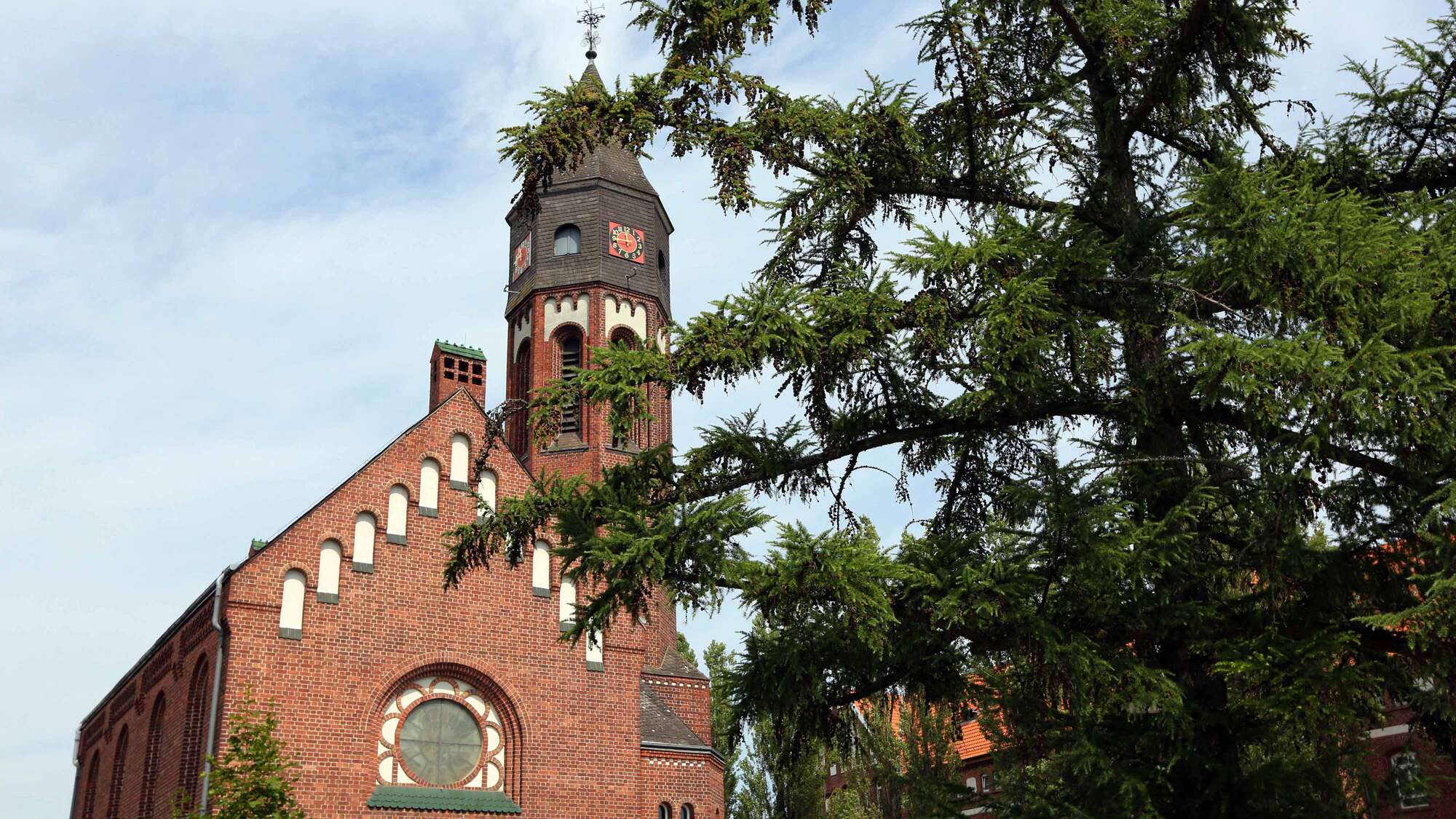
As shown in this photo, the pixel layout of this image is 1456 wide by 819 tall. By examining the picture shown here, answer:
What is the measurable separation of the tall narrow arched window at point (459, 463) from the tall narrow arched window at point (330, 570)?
2291 mm

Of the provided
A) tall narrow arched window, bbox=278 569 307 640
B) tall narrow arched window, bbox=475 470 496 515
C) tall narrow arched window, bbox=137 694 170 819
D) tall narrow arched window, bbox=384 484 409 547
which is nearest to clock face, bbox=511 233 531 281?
tall narrow arched window, bbox=475 470 496 515

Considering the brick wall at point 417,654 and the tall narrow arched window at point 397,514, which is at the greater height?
the tall narrow arched window at point 397,514

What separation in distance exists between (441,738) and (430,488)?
4127mm

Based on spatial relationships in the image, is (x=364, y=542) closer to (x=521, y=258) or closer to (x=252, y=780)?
(x=252, y=780)

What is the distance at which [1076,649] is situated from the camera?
837cm

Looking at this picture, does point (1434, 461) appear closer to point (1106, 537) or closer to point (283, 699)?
point (1106, 537)

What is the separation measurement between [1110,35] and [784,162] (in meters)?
2.97

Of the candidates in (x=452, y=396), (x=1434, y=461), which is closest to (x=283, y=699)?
(x=452, y=396)

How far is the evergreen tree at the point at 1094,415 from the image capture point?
8.17 metres

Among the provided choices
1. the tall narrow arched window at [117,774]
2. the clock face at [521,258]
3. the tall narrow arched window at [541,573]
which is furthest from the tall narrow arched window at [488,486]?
the clock face at [521,258]

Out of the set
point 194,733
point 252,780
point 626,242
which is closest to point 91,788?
point 194,733

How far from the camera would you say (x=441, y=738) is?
67.2ft

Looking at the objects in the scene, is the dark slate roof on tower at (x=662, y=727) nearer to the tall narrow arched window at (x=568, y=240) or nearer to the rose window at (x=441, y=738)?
the rose window at (x=441, y=738)

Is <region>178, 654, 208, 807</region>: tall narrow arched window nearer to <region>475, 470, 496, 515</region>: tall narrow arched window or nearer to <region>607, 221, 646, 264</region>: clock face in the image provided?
<region>475, 470, 496, 515</region>: tall narrow arched window
